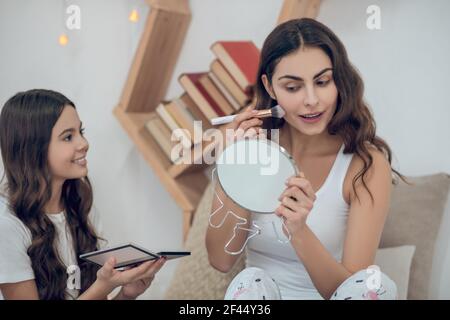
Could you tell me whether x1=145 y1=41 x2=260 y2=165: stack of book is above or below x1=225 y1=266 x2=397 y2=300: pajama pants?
above

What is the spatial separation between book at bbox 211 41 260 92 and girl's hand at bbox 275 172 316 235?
59cm

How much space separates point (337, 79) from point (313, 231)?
288mm

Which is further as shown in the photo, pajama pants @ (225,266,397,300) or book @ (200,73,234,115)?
book @ (200,73,234,115)

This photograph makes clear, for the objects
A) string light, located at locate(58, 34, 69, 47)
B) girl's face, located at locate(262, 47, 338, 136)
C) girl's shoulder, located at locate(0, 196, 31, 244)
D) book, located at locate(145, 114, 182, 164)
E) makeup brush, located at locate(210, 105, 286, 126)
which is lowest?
girl's shoulder, located at locate(0, 196, 31, 244)

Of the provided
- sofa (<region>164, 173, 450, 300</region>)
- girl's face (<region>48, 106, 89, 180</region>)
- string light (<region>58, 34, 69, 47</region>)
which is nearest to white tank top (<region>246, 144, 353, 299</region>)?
sofa (<region>164, 173, 450, 300</region>)

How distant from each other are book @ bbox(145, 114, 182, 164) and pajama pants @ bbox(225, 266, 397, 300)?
70cm

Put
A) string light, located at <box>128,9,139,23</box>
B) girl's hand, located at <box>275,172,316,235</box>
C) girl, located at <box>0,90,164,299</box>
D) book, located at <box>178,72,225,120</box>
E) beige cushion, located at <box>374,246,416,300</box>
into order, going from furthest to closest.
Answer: string light, located at <box>128,9,139,23</box> → book, located at <box>178,72,225,120</box> → beige cushion, located at <box>374,246,416,300</box> → girl, located at <box>0,90,164,299</box> → girl's hand, located at <box>275,172,316,235</box>

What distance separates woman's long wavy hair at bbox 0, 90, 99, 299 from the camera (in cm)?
120

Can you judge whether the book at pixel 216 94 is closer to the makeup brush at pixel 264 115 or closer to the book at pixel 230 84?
the book at pixel 230 84

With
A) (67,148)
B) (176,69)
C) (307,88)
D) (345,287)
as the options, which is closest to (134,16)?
(176,69)

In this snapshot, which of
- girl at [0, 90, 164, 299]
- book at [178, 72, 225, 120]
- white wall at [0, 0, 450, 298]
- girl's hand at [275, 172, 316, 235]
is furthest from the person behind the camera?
book at [178, 72, 225, 120]

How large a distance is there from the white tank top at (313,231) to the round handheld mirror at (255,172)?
139 millimetres

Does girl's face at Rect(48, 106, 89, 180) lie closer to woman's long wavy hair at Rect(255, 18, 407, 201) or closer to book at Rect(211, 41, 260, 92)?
woman's long wavy hair at Rect(255, 18, 407, 201)

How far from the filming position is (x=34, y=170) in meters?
1.22
